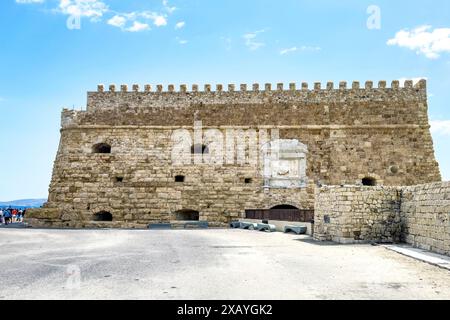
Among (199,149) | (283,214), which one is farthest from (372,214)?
(199,149)

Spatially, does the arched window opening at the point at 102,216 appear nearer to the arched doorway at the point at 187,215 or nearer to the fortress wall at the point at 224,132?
the fortress wall at the point at 224,132

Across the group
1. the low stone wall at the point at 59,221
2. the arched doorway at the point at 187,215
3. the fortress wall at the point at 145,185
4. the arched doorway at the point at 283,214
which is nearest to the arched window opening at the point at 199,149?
the fortress wall at the point at 145,185

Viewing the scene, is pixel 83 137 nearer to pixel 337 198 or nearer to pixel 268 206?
pixel 268 206

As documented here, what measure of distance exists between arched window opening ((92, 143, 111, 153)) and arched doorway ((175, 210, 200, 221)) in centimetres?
478

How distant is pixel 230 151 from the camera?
20.1 m

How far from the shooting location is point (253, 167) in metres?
19.9

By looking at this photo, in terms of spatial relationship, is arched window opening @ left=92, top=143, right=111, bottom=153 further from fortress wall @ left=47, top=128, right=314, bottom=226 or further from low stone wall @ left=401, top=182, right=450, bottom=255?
low stone wall @ left=401, top=182, right=450, bottom=255

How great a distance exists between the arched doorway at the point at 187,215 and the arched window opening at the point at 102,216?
10.9 ft

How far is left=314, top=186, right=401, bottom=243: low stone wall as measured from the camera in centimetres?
1158

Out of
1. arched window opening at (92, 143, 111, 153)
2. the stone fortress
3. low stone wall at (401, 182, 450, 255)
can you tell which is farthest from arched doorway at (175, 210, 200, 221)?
low stone wall at (401, 182, 450, 255)

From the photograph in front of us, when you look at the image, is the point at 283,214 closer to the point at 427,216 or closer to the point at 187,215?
the point at 187,215

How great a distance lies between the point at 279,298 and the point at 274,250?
502 cm
